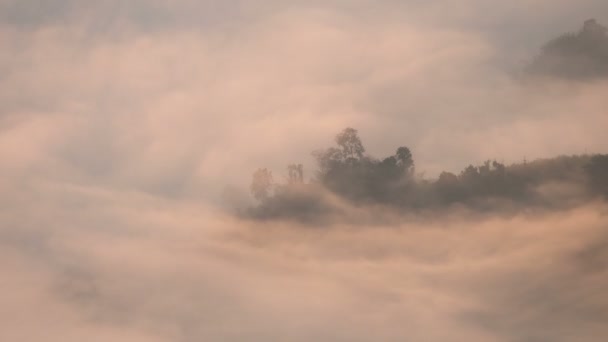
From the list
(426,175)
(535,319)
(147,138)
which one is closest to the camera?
(535,319)

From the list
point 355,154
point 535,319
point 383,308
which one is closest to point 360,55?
point 355,154

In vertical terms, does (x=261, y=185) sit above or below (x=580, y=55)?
below

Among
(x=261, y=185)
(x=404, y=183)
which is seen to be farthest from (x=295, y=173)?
(x=404, y=183)

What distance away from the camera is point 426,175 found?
19.7 ft

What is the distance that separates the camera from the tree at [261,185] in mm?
6238

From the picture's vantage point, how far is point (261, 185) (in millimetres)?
6254

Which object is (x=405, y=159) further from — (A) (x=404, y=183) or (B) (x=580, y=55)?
(B) (x=580, y=55)

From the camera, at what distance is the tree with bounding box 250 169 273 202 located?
6238 millimetres

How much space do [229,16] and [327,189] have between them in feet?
5.18

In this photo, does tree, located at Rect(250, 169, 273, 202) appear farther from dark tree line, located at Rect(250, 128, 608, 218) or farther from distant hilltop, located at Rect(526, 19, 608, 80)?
distant hilltop, located at Rect(526, 19, 608, 80)

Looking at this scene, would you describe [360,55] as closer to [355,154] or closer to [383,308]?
[355,154]

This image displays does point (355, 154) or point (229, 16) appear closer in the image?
point (355, 154)

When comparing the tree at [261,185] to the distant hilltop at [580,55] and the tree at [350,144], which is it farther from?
the distant hilltop at [580,55]

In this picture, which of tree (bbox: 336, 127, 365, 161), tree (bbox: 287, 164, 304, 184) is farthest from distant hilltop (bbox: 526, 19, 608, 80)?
tree (bbox: 287, 164, 304, 184)
